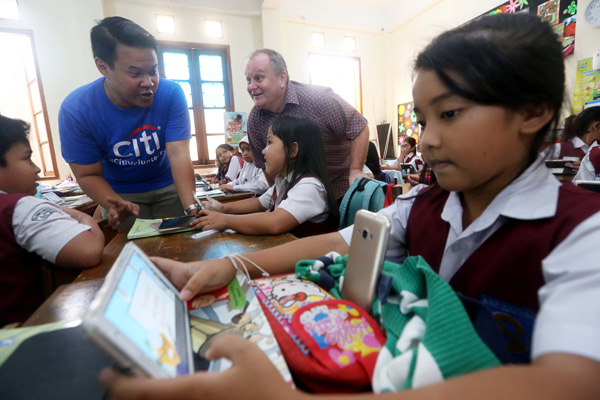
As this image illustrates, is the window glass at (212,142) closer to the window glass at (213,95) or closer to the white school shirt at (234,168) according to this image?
the window glass at (213,95)

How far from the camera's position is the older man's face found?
1.64m

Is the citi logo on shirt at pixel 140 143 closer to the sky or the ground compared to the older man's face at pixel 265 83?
closer to the ground

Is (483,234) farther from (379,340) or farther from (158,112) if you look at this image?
(158,112)

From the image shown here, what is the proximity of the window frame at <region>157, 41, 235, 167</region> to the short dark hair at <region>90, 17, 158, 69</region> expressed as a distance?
4.27 metres

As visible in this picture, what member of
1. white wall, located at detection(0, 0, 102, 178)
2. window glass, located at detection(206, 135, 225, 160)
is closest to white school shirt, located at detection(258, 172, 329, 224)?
window glass, located at detection(206, 135, 225, 160)

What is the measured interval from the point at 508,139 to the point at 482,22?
0.22 meters

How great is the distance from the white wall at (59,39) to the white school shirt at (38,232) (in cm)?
475

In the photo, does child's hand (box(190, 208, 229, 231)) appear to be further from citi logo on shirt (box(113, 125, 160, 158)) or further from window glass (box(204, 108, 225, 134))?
window glass (box(204, 108, 225, 134))

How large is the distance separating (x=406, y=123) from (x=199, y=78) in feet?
14.7

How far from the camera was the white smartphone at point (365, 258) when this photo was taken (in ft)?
1.48

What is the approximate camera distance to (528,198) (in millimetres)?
505

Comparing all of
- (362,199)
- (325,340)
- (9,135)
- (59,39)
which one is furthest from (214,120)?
(325,340)

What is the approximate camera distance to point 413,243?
0.70 meters

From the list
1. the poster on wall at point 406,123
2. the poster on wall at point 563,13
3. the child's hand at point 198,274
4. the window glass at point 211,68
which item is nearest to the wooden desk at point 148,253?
the child's hand at point 198,274
